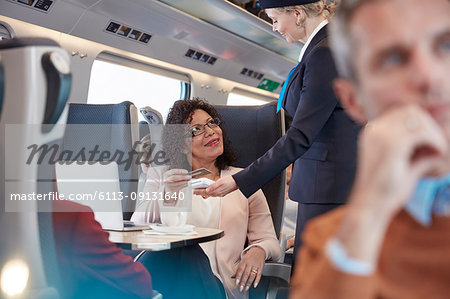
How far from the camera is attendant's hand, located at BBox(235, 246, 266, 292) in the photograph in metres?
2.23

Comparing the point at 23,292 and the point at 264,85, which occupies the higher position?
the point at 264,85

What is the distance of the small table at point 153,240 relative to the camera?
1.57m

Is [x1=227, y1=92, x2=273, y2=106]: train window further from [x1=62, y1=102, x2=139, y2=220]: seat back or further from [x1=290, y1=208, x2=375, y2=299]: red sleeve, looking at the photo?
[x1=290, y1=208, x2=375, y2=299]: red sleeve

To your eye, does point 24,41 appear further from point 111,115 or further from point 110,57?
point 110,57

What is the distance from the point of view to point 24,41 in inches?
38.5

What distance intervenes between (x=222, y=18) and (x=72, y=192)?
4.36 m

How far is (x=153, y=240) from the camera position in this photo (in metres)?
1.67

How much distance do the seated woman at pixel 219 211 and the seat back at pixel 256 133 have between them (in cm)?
13

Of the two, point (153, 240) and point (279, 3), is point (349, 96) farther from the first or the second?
point (279, 3)

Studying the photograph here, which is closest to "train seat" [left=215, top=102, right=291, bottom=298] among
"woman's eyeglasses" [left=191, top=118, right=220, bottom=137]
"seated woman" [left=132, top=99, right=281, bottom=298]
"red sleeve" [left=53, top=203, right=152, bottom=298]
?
"seated woman" [left=132, top=99, right=281, bottom=298]

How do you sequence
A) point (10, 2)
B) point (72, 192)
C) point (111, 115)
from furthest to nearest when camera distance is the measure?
point (10, 2) → point (111, 115) → point (72, 192)

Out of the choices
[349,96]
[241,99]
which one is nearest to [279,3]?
[349,96]

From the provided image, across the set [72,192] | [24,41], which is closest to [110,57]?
[72,192]

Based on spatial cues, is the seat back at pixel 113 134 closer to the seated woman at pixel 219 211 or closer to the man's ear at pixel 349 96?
the seated woman at pixel 219 211
